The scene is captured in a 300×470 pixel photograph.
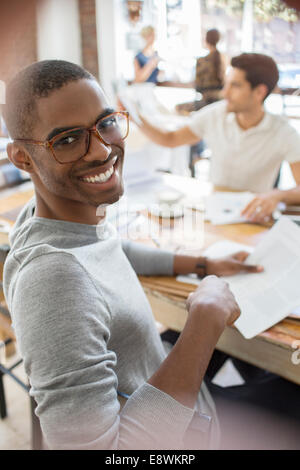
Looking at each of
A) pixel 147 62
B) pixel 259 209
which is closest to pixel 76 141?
pixel 259 209

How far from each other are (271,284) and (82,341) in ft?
1.77

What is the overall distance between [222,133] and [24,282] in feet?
4.92

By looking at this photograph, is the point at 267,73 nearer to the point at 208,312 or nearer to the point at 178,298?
the point at 178,298

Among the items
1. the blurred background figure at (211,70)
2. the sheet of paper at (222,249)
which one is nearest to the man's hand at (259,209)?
the sheet of paper at (222,249)

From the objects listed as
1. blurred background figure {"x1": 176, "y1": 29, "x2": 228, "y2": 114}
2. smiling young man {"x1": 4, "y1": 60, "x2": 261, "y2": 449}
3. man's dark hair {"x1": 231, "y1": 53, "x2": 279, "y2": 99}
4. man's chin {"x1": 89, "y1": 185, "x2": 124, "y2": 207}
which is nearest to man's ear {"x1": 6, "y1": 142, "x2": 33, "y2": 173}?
smiling young man {"x1": 4, "y1": 60, "x2": 261, "y2": 449}

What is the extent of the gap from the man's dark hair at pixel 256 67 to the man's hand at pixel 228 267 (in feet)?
3.52

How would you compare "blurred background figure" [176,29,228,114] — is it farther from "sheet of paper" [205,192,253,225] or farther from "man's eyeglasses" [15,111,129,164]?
"man's eyeglasses" [15,111,129,164]

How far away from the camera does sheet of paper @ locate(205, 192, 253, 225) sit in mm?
1307

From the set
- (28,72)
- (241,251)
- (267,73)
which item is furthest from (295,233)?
(267,73)

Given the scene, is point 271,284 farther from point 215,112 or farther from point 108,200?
point 215,112

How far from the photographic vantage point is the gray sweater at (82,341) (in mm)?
506

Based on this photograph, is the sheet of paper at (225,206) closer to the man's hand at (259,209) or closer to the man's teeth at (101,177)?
the man's hand at (259,209)

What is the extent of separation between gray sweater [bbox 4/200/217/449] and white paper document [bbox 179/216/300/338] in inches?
9.3

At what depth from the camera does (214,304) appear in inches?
27.2
